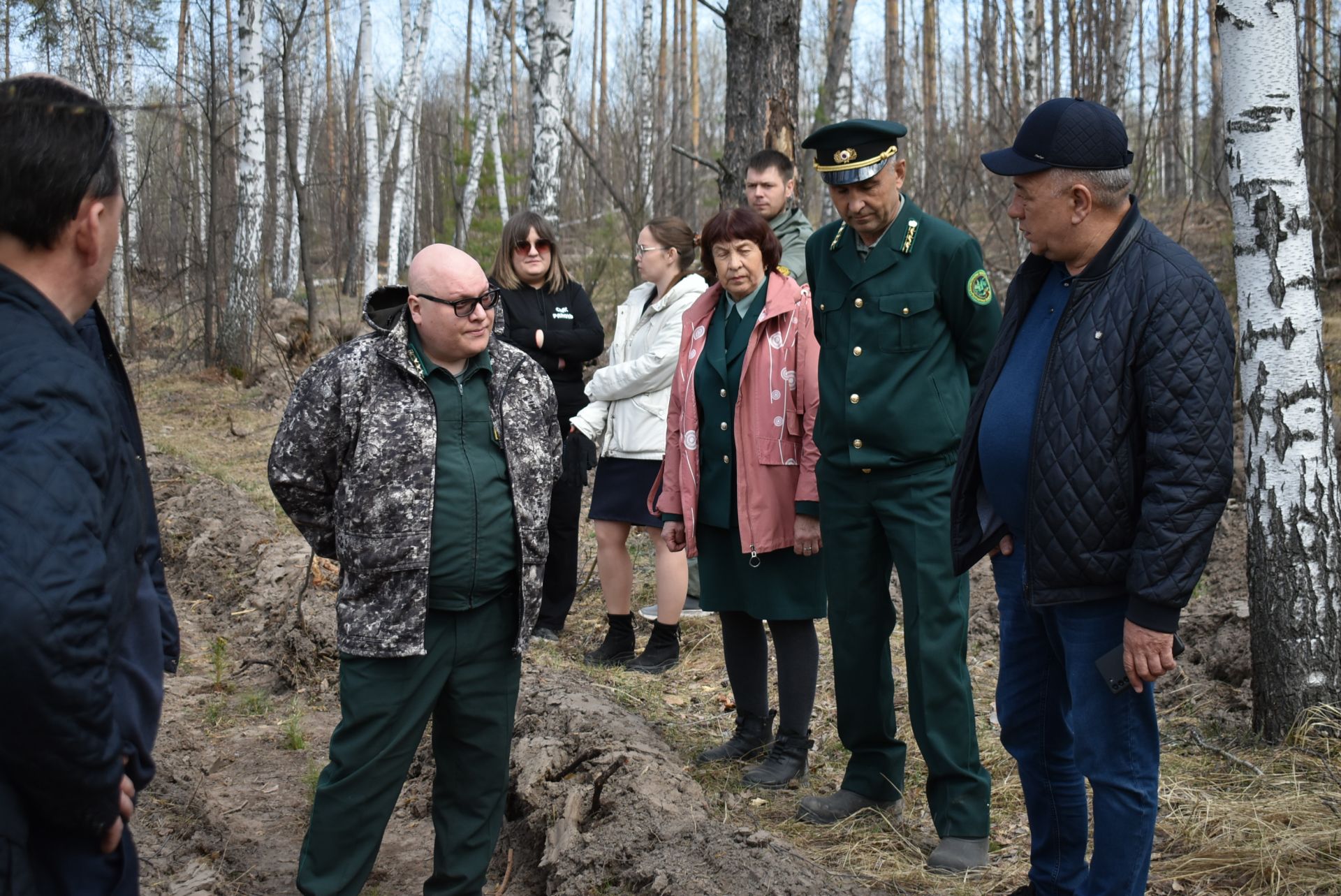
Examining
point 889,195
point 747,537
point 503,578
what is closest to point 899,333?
point 889,195

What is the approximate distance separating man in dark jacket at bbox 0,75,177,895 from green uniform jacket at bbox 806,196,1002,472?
2.50m

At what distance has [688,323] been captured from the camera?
4.80m

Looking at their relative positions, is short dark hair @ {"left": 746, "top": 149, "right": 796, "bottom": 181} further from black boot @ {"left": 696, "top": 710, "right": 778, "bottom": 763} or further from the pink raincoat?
black boot @ {"left": 696, "top": 710, "right": 778, "bottom": 763}

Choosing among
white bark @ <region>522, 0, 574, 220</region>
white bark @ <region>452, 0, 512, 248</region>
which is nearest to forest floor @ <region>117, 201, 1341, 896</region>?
white bark @ <region>522, 0, 574, 220</region>

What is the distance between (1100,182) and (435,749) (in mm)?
2493

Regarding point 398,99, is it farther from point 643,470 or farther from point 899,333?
point 899,333

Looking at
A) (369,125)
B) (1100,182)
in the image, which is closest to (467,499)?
(1100,182)

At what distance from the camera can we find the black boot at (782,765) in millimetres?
4609

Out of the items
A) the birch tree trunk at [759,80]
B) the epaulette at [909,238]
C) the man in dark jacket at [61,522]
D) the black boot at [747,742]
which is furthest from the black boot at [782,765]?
the birch tree trunk at [759,80]

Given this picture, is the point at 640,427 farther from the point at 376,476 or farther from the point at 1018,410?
the point at 1018,410

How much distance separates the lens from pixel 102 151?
189cm

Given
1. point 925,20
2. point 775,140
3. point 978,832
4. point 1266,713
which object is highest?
point 925,20

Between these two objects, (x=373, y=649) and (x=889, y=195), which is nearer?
(x=373, y=649)

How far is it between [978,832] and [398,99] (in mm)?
21642
